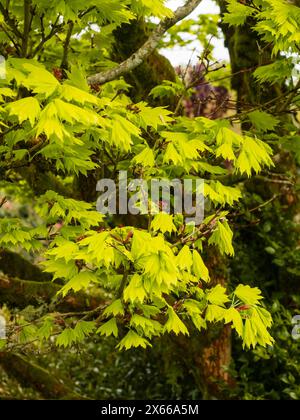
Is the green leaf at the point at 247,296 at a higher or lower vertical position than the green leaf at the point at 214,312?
higher

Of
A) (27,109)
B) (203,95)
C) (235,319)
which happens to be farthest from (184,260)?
(203,95)

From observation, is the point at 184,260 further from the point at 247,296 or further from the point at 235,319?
the point at 247,296

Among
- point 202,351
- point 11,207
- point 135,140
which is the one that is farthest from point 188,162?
point 11,207

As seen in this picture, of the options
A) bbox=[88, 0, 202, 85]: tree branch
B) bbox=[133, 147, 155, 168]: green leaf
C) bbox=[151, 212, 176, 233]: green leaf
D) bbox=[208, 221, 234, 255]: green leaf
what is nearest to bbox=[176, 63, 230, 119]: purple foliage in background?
bbox=[88, 0, 202, 85]: tree branch

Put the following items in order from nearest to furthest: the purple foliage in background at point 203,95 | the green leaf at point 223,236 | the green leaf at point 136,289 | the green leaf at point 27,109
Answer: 1. the green leaf at point 27,109
2. the green leaf at point 136,289
3. the green leaf at point 223,236
4. the purple foliage in background at point 203,95

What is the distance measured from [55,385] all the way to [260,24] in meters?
4.99

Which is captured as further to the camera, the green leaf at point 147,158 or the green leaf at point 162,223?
the green leaf at point 147,158

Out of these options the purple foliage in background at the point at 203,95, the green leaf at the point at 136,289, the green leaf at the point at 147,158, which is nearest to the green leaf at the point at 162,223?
the green leaf at the point at 136,289

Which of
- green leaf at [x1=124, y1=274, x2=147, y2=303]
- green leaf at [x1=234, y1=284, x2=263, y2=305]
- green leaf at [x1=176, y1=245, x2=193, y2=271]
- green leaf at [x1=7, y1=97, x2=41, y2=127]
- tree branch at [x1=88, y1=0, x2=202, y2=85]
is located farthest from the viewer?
tree branch at [x1=88, y1=0, x2=202, y2=85]

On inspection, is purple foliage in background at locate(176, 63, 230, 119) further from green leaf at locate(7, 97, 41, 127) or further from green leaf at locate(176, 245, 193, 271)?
green leaf at locate(7, 97, 41, 127)

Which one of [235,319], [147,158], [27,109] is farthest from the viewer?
[147,158]

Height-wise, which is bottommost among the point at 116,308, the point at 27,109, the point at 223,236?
the point at 116,308

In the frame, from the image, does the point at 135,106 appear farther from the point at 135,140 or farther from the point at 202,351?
the point at 202,351

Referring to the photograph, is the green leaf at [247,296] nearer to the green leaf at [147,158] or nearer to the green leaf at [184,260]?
the green leaf at [184,260]
